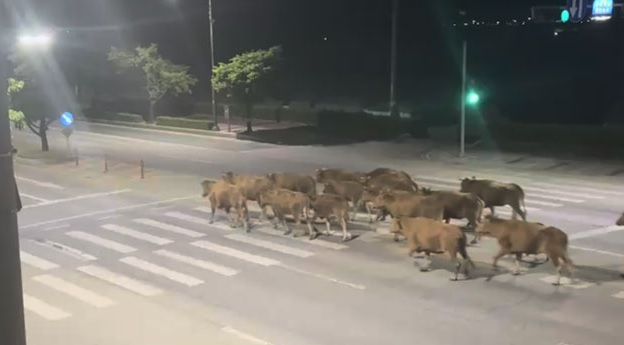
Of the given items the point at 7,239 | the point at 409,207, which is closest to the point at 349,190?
the point at 409,207

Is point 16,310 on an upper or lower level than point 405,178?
upper

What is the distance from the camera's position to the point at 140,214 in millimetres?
24094

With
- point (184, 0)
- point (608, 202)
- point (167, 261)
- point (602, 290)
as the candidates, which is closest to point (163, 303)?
point (167, 261)

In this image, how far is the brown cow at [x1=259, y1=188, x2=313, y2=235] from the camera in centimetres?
1975

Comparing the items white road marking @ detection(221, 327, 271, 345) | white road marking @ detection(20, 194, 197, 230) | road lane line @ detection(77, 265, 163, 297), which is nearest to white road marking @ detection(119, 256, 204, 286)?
road lane line @ detection(77, 265, 163, 297)

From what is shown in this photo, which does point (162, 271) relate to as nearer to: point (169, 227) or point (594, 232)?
point (169, 227)

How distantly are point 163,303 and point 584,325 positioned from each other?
7530mm

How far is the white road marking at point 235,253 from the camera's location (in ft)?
57.8

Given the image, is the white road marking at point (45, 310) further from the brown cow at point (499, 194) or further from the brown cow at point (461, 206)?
the brown cow at point (499, 194)

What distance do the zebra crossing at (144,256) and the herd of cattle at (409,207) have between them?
81cm

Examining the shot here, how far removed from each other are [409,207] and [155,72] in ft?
140

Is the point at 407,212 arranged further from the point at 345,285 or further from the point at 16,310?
the point at 16,310

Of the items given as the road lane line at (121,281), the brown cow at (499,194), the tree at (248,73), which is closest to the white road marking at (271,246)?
the road lane line at (121,281)

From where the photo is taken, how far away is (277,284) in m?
15.9
